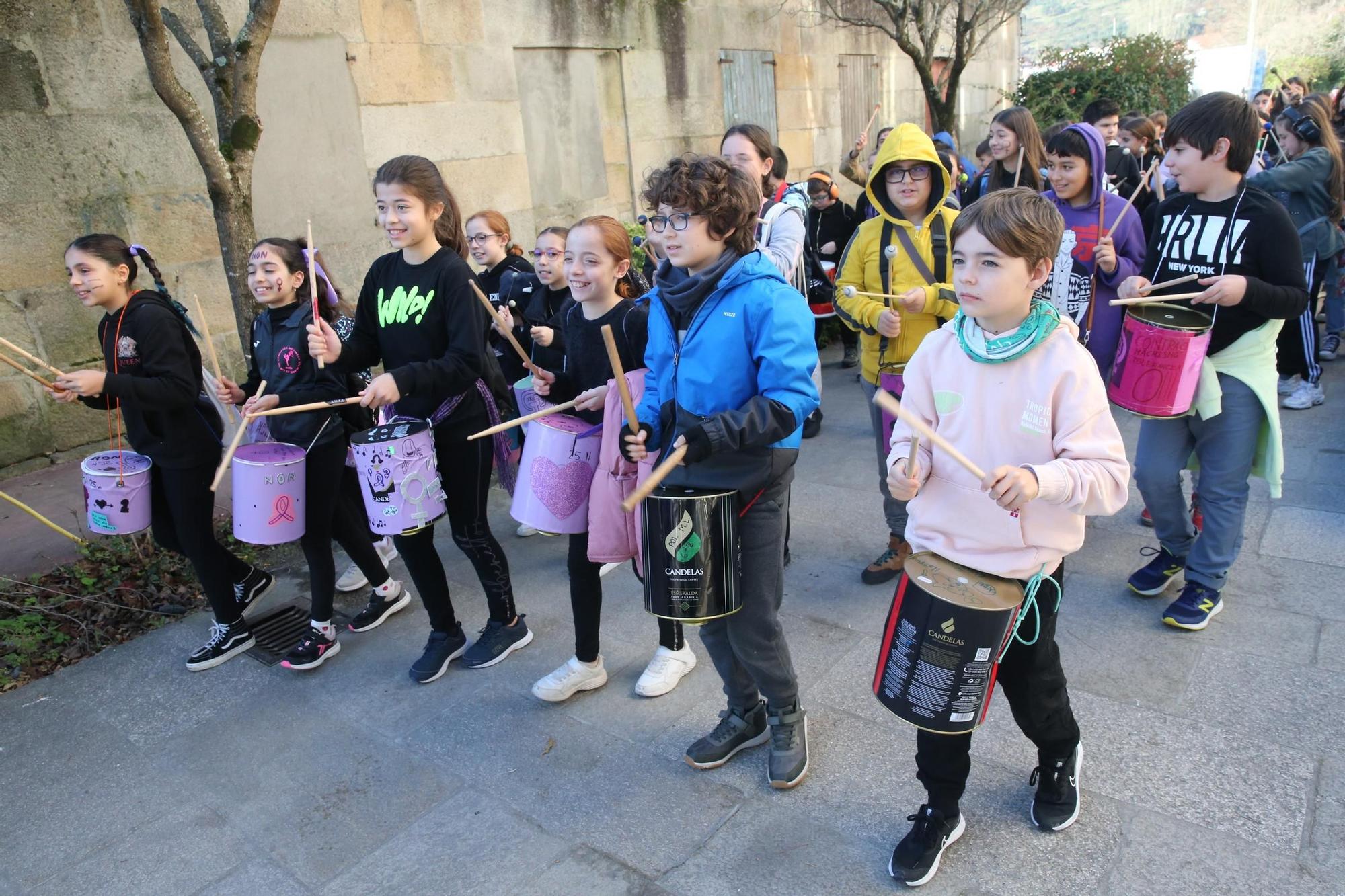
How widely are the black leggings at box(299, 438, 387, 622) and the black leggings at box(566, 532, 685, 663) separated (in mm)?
1143

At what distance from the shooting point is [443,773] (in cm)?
303

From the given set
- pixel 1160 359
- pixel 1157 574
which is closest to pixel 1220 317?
pixel 1160 359

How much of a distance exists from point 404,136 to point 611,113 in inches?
110

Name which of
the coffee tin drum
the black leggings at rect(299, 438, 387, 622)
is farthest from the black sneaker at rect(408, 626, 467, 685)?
the coffee tin drum

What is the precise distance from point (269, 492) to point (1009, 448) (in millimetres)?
2691

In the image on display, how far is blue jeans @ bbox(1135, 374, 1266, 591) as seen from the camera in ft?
11.0

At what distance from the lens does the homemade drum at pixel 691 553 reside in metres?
2.44

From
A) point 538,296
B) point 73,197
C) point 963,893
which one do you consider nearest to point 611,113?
point 73,197

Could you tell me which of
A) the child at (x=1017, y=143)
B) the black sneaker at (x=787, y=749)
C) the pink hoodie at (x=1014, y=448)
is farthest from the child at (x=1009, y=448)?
the child at (x=1017, y=143)

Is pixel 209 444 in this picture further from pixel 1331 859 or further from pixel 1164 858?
pixel 1331 859

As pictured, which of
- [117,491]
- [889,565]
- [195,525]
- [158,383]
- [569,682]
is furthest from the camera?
[889,565]

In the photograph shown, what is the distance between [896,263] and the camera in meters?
3.82

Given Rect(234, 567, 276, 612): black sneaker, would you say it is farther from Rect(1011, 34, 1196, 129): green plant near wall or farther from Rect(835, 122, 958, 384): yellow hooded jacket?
Rect(1011, 34, 1196, 129): green plant near wall

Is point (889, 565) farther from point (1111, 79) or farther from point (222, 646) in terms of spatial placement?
point (1111, 79)
